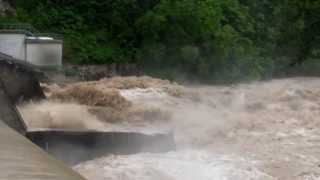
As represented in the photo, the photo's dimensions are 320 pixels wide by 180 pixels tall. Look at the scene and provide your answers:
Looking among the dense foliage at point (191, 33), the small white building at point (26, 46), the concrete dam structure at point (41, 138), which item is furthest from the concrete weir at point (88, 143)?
the dense foliage at point (191, 33)

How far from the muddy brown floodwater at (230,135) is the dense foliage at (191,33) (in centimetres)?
266

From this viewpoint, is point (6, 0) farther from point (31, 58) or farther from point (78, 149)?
point (78, 149)

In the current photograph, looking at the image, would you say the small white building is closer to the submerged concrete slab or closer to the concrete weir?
the concrete weir

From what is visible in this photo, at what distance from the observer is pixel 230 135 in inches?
599

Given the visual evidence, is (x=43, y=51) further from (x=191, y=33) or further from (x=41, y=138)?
(x=41, y=138)

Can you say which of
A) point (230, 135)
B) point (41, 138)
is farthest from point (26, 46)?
point (41, 138)

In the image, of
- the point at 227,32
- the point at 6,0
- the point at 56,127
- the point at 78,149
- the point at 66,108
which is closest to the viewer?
the point at 78,149

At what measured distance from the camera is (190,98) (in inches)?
751

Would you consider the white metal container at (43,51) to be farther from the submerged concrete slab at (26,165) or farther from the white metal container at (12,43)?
the submerged concrete slab at (26,165)

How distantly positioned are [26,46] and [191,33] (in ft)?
20.1

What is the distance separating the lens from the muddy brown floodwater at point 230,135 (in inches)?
478

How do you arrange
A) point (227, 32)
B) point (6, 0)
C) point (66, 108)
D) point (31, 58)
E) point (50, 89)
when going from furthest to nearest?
1. point (6, 0)
2. point (227, 32)
3. point (31, 58)
4. point (50, 89)
5. point (66, 108)

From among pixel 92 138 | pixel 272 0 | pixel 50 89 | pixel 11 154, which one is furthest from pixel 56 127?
pixel 272 0

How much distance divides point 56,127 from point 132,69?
11.2m
